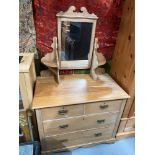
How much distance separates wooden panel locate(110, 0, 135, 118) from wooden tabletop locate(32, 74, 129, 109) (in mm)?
92

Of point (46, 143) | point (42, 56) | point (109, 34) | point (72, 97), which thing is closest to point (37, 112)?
point (72, 97)

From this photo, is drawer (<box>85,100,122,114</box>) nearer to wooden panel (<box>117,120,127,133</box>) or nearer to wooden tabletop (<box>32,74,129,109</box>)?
wooden tabletop (<box>32,74,129,109</box>)

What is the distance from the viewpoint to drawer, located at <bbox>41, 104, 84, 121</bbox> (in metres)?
1.39

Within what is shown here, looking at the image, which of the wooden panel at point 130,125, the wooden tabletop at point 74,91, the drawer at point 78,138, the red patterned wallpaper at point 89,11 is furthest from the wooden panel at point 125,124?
the red patterned wallpaper at point 89,11

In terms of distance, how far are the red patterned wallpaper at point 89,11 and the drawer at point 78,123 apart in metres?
0.72

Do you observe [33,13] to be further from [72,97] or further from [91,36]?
[72,97]

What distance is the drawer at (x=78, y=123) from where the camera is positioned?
4.87ft

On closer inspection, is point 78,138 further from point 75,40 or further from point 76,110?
point 75,40

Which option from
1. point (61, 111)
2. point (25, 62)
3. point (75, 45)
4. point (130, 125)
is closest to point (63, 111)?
point (61, 111)

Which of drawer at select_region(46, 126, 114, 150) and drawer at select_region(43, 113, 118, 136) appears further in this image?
drawer at select_region(46, 126, 114, 150)

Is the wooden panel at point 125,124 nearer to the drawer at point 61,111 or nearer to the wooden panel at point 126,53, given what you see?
the wooden panel at point 126,53

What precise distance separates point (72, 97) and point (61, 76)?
40 cm

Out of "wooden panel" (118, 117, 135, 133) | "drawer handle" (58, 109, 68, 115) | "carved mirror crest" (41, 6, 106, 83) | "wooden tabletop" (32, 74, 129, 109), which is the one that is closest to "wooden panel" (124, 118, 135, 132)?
"wooden panel" (118, 117, 135, 133)

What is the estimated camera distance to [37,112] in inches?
53.4
